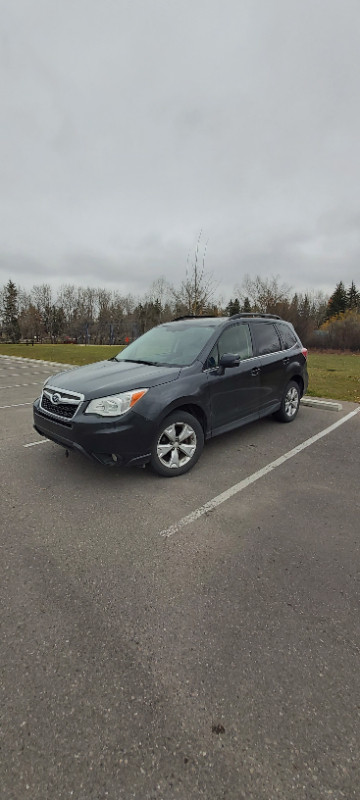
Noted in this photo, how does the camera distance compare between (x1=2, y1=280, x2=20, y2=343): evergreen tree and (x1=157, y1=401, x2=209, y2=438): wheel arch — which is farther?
(x1=2, y1=280, x2=20, y2=343): evergreen tree

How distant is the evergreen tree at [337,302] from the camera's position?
58213 mm

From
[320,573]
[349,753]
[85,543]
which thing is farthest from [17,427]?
[349,753]

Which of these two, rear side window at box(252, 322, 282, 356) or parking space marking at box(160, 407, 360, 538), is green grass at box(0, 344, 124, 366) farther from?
parking space marking at box(160, 407, 360, 538)

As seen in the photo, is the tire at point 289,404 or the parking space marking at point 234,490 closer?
the parking space marking at point 234,490

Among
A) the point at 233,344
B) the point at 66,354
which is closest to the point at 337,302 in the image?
the point at 66,354

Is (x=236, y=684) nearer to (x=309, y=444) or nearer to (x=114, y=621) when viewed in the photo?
(x=114, y=621)

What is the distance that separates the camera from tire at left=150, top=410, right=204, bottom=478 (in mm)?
3744

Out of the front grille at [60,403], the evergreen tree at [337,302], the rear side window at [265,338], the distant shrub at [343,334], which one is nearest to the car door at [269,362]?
the rear side window at [265,338]

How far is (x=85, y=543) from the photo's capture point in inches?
109

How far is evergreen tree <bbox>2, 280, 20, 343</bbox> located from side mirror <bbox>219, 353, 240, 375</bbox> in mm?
64577

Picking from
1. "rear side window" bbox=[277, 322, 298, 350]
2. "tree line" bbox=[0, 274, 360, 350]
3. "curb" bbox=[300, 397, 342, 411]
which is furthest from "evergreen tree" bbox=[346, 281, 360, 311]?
"rear side window" bbox=[277, 322, 298, 350]

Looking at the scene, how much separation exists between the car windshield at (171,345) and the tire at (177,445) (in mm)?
722

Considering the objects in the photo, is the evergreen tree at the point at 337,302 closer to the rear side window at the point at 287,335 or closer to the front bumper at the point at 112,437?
the rear side window at the point at 287,335

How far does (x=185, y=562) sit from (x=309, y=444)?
3151 millimetres
